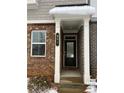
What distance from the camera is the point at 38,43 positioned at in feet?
33.9

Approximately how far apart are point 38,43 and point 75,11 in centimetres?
289

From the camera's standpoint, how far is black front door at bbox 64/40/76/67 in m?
15.4

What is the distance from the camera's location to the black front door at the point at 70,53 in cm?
1543

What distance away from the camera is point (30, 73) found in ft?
33.5

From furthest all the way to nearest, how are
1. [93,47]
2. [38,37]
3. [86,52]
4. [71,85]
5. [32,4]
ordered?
[38,37] → [32,4] → [93,47] → [86,52] → [71,85]

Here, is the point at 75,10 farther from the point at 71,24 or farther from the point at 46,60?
the point at 46,60

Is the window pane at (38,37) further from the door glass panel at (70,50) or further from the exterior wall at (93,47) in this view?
the door glass panel at (70,50)

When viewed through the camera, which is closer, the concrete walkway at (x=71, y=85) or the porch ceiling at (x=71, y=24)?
the concrete walkway at (x=71, y=85)

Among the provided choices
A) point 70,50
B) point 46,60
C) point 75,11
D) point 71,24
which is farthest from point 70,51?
point 75,11

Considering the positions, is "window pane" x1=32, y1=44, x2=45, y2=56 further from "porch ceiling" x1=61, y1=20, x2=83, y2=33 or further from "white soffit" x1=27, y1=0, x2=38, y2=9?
"white soffit" x1=27, y1=0, x2=38, y2=9

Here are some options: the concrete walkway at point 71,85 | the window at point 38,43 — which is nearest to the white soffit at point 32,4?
the window at point 38,43
